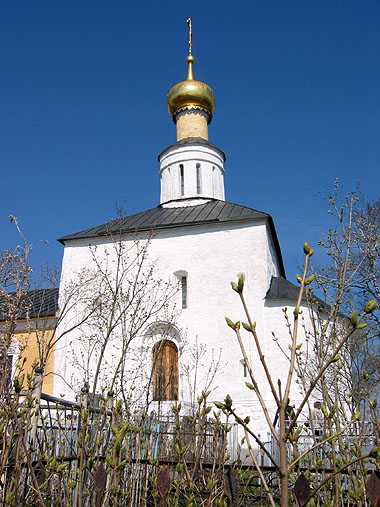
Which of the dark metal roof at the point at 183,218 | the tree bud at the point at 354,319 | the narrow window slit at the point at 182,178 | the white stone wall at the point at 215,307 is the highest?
the narrow window slit at the point at 182,178

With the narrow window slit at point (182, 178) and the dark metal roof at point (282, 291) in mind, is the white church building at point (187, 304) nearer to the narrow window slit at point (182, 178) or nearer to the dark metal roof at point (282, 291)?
the dark metal roof at point (282, 291)

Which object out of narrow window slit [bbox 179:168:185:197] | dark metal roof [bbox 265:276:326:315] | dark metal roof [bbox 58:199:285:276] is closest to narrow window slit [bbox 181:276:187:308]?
dark metal roof [bbox 58:199:285:276]

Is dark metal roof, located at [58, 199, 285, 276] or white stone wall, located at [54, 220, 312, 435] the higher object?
dark metal roof, located at [58, 199, 285, 276]

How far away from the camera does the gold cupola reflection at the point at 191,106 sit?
2041 cm

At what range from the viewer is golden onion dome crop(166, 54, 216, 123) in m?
20.4

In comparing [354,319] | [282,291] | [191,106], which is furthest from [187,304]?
[354,319]

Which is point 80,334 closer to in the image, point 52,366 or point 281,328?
point 52,366

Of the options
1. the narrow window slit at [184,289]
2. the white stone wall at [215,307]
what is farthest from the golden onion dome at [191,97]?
the narrow window slit at [184,289]

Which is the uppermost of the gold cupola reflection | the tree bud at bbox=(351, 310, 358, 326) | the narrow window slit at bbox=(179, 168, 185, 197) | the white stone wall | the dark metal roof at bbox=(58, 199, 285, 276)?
the gold cupola reflection

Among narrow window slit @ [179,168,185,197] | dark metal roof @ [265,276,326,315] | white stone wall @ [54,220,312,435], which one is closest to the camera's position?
white stone wall @ [54,220,312,435]

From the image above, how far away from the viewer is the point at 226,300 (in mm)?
14992

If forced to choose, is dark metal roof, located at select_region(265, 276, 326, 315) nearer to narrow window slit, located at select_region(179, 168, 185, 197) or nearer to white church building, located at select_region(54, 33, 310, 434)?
white church building, located at select_region(54, 33, 310, 434)

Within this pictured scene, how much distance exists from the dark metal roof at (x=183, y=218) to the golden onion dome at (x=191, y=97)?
187 inches

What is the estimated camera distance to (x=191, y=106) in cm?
2052
